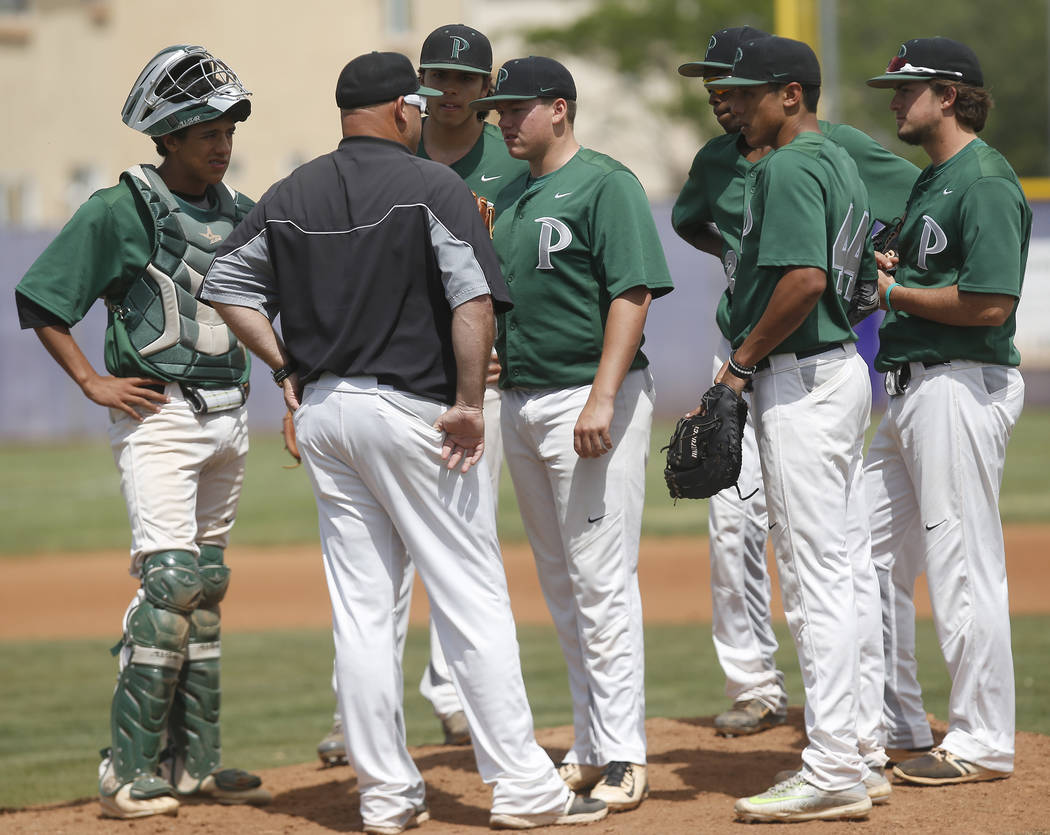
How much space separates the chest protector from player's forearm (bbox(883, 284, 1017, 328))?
242 centimetres

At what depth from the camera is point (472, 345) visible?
4.12 meters

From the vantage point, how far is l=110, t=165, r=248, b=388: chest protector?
15.8 ft

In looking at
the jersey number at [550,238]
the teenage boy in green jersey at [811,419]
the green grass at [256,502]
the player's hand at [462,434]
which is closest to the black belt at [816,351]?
the teenage boy in green jersey at [811,419]

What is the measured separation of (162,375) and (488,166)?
1.52 meters

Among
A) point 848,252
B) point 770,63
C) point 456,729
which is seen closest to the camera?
point 770,63

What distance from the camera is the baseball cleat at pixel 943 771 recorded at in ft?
15.0

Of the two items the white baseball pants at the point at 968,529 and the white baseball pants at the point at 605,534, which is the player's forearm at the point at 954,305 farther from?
the white baseball pants at the point at 605,534

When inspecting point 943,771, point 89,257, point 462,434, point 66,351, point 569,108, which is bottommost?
point 943,771

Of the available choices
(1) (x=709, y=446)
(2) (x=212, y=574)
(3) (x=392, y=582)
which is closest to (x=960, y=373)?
(1) (x=709, y=446)

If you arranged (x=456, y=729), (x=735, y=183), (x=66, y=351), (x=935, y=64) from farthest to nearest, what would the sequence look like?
(x=456, y=729), (x=735, y=183), (x=66, y=351), (x=935, y=64)

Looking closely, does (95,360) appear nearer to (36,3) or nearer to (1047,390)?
(36,3)

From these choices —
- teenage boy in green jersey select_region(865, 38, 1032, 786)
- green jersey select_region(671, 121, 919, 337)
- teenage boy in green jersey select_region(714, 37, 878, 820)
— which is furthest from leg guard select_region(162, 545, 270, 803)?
teenage boy in green jersey select_region(865, 38, 1032, 786)

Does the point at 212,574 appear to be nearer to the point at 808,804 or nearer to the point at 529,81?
the point at 529,81

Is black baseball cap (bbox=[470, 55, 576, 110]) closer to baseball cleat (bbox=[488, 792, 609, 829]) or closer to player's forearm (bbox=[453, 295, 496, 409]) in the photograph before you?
player's forearm (bbox=[453, 295, 496, 409])
